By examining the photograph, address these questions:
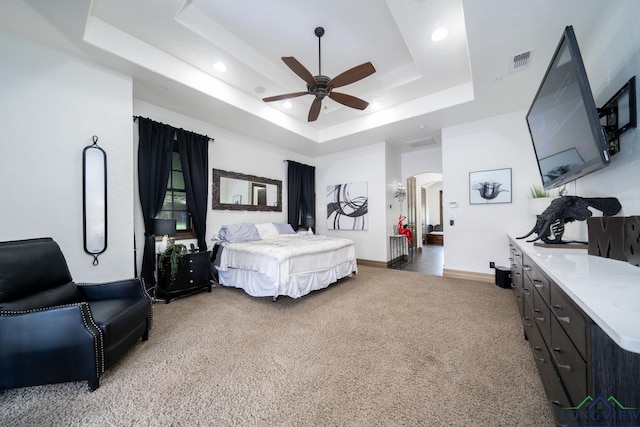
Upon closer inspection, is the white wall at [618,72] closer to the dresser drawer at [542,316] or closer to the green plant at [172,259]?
the dresser drawer at [542,316]

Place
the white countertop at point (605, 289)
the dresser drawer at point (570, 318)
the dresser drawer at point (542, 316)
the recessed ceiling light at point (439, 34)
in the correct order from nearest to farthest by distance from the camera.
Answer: the white countertop at point (605, 289) → the dresser drawer at point (570, 318) → the dresser drawer at point (542, 316) → the recessed ceiling light at point (439, 34)

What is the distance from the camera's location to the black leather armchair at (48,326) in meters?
1.47

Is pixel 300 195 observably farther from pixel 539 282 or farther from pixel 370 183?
pixel 539 282

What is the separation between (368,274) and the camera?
182 inches

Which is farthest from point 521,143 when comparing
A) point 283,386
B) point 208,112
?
point 208,112

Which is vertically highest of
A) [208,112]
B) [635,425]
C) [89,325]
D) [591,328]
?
[208,112]

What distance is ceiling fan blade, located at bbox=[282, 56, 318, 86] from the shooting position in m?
2.35

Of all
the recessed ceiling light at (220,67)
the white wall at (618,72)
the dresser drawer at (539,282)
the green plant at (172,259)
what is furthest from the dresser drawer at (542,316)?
the recessed ceiling light at (220,67)

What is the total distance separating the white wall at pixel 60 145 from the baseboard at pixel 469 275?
5028 mm

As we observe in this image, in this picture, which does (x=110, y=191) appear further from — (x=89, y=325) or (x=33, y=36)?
(x=89, y=325)

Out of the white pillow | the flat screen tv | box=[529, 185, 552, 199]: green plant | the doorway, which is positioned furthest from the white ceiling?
the doorway

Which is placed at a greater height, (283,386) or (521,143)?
(521,143)

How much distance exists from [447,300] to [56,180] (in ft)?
15.6

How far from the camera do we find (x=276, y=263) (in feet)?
10.00
